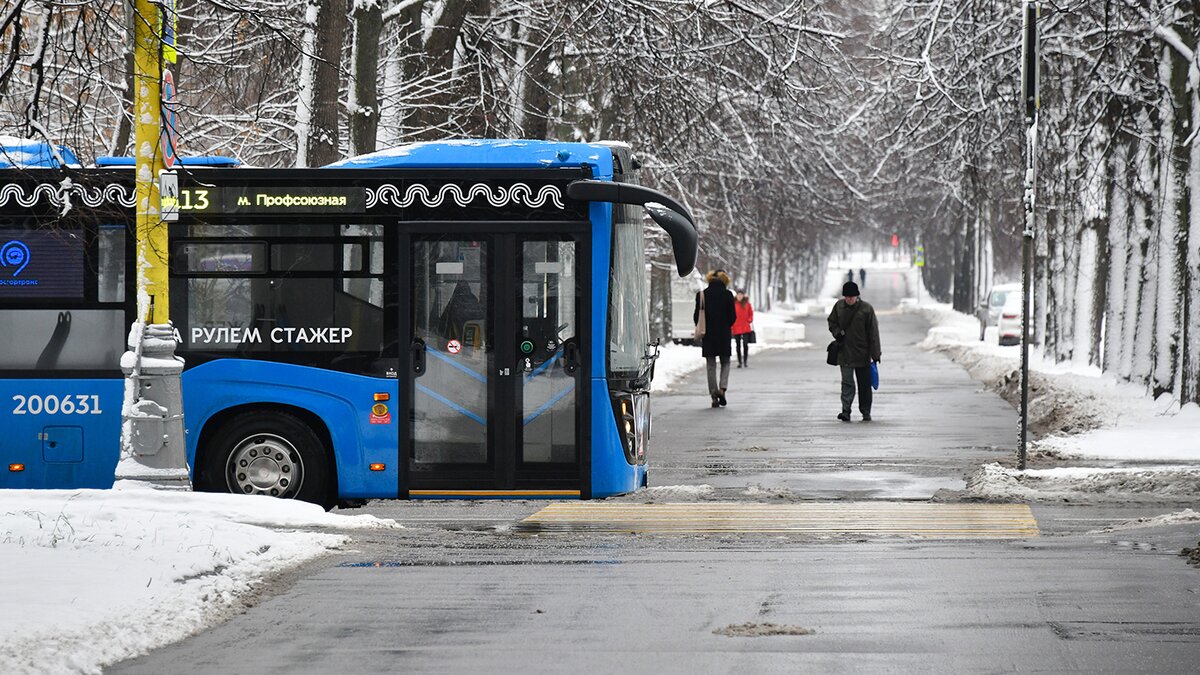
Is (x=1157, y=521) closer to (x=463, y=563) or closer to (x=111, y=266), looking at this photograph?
(x=463, y=563)

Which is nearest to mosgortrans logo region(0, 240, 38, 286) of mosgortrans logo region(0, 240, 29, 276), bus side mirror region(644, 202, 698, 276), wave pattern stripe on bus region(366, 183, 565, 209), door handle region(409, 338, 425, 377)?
mosgortrans logo region(0, 240, 29, 276)

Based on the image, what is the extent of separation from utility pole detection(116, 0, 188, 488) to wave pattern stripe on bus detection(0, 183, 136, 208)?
103cm

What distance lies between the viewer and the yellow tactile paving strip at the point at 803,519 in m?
11.6

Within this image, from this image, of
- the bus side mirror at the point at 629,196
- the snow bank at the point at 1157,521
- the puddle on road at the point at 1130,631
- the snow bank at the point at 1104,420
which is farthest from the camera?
the snow bank at the point at 1104,420

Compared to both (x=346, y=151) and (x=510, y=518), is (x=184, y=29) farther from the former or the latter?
(x=510, y=518)

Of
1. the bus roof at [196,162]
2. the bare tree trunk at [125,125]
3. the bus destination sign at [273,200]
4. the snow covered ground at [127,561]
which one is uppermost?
the bare tree trunk at [125,125]

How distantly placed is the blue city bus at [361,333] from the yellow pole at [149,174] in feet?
2.95

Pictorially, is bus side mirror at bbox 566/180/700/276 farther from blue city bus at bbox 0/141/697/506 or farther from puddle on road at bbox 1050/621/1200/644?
puddle on road at bbox 1050/621/1200/644

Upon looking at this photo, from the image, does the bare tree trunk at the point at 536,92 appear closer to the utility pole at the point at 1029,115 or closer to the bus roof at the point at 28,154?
the utility pole at the point at 1029,115

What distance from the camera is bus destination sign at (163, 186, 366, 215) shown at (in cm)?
1291

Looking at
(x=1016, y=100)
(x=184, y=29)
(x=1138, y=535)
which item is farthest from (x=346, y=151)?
(x=1138, y=535)

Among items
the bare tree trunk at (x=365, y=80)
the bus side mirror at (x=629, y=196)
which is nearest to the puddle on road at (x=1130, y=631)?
the bus side mirror at (x=629, y=196)

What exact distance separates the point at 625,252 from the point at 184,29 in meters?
12.6

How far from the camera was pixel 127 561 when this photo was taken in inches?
355
